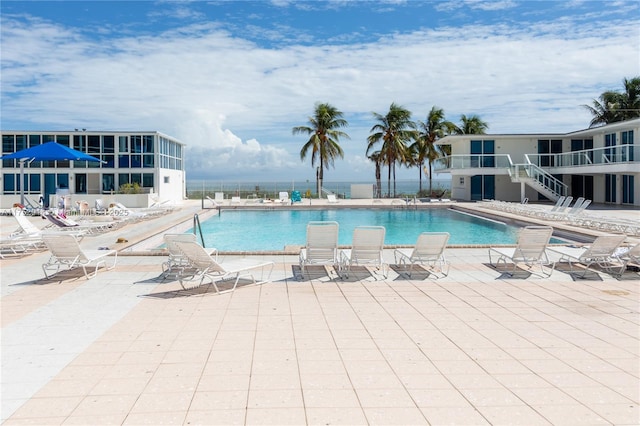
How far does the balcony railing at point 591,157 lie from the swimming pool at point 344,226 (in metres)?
7.06

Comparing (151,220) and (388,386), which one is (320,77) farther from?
(388,386)

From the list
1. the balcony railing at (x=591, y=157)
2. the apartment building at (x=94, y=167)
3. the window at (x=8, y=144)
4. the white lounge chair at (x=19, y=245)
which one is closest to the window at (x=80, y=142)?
the apartment building at (x=94, y=167)

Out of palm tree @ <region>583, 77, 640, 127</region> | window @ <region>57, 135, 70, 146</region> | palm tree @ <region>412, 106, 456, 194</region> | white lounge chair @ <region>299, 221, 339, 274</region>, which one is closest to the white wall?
window @ <region>57, 135, 70, 146</region>

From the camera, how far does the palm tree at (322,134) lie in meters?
35.7

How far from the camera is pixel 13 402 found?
11.6ft

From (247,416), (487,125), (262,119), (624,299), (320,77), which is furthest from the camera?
(487,125)

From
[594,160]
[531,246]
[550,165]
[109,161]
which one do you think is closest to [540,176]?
[594,160]

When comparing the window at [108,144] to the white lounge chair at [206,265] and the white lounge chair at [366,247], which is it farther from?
the white lounge chair at [366,247]

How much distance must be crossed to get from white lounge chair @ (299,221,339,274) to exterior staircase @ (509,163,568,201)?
21886 millimetres

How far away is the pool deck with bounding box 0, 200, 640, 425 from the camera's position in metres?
3.40

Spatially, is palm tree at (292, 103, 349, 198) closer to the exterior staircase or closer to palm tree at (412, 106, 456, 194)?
palm tree at (412, 106, 456, 194)

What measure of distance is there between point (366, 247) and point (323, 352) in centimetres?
376

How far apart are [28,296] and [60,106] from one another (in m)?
25.4

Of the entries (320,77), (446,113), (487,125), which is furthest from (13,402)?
(487,125)
